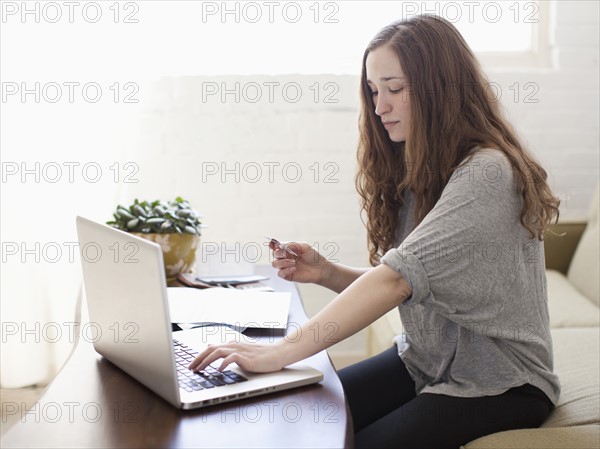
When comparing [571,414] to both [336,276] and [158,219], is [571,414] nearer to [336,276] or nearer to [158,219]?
[336,276]

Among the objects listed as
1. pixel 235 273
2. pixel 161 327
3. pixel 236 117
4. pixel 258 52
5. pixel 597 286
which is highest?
pixel 258 52

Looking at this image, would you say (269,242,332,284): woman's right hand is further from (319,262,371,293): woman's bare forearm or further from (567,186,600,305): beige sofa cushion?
(567,186,600,305): beige sofa cushion

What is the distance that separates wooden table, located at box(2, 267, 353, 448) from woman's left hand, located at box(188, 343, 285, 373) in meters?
0.05

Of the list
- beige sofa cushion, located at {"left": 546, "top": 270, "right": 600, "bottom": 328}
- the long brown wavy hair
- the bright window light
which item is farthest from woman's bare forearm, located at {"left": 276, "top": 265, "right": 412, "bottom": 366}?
the bright window light

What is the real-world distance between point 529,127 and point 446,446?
5.28ft

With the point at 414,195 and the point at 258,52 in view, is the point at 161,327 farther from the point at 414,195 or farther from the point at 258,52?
the point at 258,52

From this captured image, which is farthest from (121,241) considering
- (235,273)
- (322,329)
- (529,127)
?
(529,127)

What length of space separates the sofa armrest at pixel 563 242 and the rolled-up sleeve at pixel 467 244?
3.92 ft

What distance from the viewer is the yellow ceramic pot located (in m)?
1.64

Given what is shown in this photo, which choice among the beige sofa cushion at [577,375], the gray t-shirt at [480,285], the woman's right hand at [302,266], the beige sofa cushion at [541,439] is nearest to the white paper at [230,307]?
the woman's right hand at [302,266]

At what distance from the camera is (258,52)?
2510 mm

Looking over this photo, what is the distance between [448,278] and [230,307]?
1.35ft

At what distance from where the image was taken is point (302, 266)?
1.50 meters

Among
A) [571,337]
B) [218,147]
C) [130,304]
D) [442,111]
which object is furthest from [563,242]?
[130,304]
